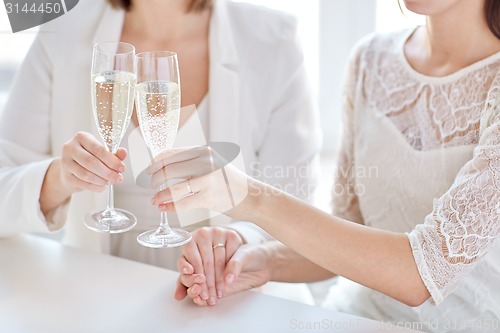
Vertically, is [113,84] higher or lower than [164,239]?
higher

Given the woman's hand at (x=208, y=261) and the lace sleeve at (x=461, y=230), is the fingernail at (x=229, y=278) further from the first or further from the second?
the lace sleeve at (x=461, y=230)

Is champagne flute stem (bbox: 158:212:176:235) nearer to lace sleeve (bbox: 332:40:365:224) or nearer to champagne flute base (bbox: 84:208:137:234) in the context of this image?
champagne flute base (bbox: 84:208:137:234)

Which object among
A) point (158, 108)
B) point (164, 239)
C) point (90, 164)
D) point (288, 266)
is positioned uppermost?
point (158, 108)

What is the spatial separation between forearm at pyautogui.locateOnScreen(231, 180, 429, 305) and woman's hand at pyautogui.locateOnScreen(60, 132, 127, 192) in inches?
10.7

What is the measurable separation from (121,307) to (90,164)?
10.5 inches

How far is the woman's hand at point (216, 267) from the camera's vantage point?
134 centimetres

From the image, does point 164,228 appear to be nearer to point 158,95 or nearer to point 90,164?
point 90,164

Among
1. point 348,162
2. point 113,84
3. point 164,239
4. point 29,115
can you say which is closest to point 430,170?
point 348,162

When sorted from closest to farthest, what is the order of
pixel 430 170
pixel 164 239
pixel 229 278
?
pixel 164 239, pixel 229 278, pixel 430 170

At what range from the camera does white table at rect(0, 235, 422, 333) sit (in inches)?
49.7

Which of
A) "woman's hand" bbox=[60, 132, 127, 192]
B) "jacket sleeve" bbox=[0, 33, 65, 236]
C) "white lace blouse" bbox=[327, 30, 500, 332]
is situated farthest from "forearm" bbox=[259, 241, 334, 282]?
"jacket sleeve" bbox=[0, 33, 65, 236]

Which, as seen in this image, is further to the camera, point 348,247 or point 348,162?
point 348,162

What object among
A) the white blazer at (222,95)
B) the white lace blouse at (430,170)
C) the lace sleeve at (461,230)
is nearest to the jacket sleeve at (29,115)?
the white blazer at (222,95)

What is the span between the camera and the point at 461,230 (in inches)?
51.9
